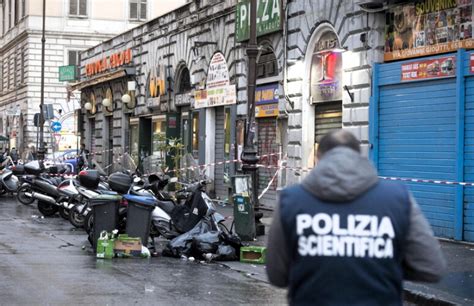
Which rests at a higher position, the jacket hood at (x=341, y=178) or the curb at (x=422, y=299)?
the jacket hood at (x=341, y=178)

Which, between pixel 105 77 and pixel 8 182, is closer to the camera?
pixel 8 182

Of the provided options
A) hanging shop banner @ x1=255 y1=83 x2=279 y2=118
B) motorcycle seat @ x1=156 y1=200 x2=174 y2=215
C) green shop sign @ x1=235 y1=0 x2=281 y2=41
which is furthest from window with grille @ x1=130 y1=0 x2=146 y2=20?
motorcycle seat @ x1=156 y1=200 x2=174 y2=215

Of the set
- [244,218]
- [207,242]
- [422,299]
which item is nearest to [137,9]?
[244,218]

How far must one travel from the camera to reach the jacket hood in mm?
3350

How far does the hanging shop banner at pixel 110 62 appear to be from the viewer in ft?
110

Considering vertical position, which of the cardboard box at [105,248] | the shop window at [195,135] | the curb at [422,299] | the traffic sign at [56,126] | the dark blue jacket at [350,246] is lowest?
the curb at [422,299]

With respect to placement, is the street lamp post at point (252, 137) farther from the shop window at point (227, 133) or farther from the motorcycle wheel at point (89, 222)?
the shop window at point (227, 133)

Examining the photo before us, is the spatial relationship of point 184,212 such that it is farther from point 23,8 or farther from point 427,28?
point 23,8

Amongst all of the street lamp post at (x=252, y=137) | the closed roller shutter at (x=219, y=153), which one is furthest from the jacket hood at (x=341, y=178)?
the closed roller shutter at (x=219, y=153)

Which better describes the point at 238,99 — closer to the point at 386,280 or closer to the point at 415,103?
the point at 415,103

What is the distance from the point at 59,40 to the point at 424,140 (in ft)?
139

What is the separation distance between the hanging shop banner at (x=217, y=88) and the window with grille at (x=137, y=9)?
104 feet

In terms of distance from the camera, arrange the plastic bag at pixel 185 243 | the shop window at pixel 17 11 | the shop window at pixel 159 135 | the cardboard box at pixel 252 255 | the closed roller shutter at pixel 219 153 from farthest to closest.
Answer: the shop window at pixel 17 11
the shop window at pixel 159 135
the closed roller shutter at pixel 219 153
the plastic bag at pixel 185 243
the cardboard box at pixel 252 255

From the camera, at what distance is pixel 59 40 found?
53.3 metres
